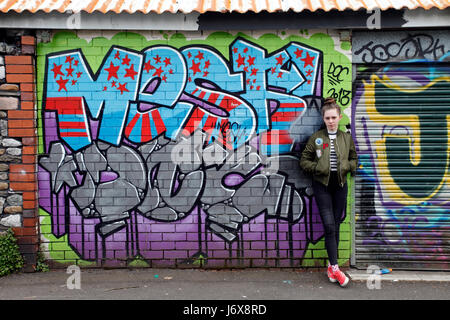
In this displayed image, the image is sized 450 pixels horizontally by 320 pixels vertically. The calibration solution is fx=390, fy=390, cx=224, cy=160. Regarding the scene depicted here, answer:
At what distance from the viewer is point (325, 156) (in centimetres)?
445

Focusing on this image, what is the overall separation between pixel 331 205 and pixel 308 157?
618 mm

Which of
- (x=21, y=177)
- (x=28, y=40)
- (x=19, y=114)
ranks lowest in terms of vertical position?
(x=21, y=177)

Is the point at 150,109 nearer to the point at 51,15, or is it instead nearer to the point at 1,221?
the point at 51,15

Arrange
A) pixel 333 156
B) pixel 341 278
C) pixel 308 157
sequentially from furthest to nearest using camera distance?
pixel 308 157
pixel 333 156
pixel 341 278

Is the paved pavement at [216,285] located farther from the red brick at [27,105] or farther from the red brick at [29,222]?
the red brick at [27,105]

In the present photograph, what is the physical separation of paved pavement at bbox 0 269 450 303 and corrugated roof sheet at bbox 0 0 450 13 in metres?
3.09

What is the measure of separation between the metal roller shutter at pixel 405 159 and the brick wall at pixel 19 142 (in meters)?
3.99


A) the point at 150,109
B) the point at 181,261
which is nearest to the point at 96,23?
the point at 150,109

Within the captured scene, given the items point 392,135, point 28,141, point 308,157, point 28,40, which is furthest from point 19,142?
point 392,135

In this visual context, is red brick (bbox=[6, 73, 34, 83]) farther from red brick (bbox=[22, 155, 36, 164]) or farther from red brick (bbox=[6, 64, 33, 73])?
red brick (bbox=[22, 155, 36, 164])

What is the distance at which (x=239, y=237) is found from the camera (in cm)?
490

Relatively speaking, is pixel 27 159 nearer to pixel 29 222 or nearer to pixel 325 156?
pixel 29 222

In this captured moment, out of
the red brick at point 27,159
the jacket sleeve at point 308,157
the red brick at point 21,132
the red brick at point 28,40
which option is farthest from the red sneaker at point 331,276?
the red brick at point 28,40

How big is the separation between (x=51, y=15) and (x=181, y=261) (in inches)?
131
